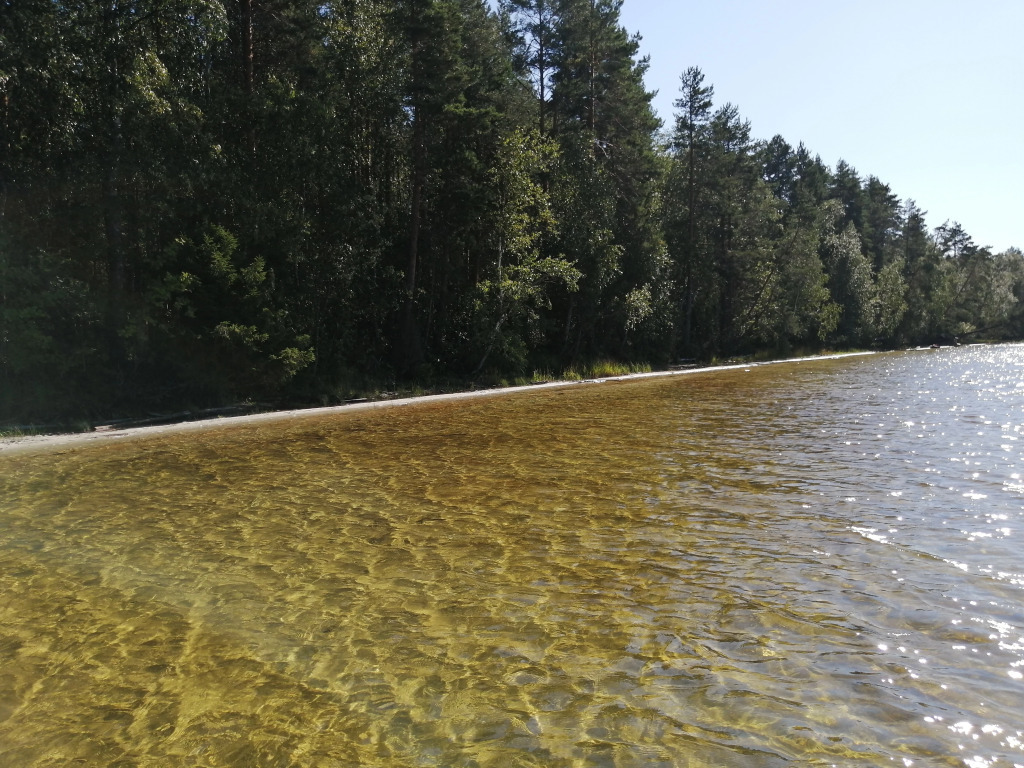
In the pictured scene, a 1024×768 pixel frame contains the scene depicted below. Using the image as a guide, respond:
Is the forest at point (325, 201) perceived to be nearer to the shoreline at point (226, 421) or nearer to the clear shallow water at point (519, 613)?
the shoreline at point (226, 421)

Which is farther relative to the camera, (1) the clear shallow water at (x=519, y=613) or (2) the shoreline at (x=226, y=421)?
(2) the shoreline at (x=226, y=421)

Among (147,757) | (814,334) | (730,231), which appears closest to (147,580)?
(147,757)

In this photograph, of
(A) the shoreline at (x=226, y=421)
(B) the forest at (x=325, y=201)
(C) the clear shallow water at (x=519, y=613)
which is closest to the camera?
(C) the clear shallow water at (x=519, y=613)

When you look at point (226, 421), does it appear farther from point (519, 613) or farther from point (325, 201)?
point (519, 613)

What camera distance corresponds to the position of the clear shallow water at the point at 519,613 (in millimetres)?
3746

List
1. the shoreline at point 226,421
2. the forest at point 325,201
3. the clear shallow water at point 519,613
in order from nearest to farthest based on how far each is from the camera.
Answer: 1. the clear shallow water at point 519,613
2. the shoreline at point 226,421
3. the forest at point 325,201

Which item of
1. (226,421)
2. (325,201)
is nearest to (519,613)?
(226,421)

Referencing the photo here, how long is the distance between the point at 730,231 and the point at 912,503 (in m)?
41.4

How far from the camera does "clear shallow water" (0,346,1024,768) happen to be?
375 cm

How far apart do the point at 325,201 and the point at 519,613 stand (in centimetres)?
1935

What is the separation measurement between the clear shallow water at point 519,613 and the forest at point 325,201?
748 centimetres

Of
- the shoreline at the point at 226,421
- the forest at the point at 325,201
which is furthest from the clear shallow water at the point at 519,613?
the forest at the point at 325,201

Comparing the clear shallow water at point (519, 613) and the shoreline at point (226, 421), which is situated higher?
the shoreline at point (226, 421)

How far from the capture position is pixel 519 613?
5336mm
